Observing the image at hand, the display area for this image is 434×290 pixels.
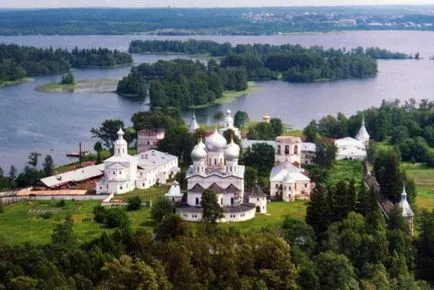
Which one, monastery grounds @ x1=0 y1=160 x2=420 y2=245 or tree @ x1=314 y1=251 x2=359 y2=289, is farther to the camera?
monastery grounds @ x1=0 y1=160 x2=420 y2=245

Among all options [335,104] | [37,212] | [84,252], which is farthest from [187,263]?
[335,104]

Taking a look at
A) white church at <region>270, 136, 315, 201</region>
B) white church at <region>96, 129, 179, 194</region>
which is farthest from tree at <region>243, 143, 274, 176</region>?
white church at <region>96, 129, 179, 194</region>

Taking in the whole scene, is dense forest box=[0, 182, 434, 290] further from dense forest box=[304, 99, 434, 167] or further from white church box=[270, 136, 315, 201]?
dense forest box=[304, 99, 434, 167]

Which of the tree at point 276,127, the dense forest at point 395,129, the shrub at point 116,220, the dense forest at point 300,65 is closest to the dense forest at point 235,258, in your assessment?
the shrub at point 116,220

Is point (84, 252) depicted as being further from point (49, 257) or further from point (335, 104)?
point (335, 104)

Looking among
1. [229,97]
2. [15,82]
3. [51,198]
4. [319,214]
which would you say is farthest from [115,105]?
[319,214]

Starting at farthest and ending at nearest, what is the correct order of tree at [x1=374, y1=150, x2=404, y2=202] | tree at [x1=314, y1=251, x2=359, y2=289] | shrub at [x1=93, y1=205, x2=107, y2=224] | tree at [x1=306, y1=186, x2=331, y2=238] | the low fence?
the low fence, tree at [x1=374, y1=150, x2=404, y2=202], shrub at [x1=93, y1=205, x2=107, y2=224], tree at [x1=306, y1=186, x2=331, y2=238], tree at [x1=314, y1=251, x2=359, y2=289]
